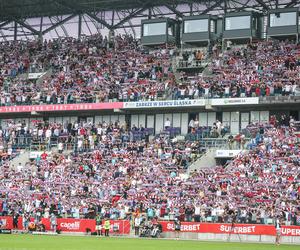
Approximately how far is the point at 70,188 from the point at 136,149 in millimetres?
6736

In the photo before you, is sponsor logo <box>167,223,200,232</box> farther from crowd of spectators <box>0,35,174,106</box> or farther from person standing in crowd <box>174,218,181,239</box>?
crowd of spectators <box>0,35,174,106</box>

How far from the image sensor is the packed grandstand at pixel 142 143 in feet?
188

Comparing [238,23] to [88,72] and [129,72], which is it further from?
[88,72]

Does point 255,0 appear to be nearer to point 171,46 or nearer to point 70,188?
point 171,46

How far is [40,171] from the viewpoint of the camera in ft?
224

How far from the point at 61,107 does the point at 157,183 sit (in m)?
16.8

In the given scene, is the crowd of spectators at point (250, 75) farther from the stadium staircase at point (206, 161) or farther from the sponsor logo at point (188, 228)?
the sponsor logo at point (188, 228)

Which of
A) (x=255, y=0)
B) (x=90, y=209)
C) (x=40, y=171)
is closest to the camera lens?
(x=90, y=209)

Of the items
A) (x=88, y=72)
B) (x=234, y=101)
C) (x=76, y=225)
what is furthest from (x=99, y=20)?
(x=76, y=225)

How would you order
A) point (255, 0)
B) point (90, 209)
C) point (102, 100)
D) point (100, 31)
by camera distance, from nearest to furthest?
point (90, 209) → point (102, 100) → point (255, 0) → point (100, 31)

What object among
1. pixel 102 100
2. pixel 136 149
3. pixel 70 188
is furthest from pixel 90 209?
pixel 102 100

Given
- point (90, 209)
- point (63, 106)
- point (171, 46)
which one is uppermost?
point (171, 46)

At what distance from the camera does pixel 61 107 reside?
245ft

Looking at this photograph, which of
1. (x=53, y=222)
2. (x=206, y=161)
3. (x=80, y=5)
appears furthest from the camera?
(x=80, y=5)
